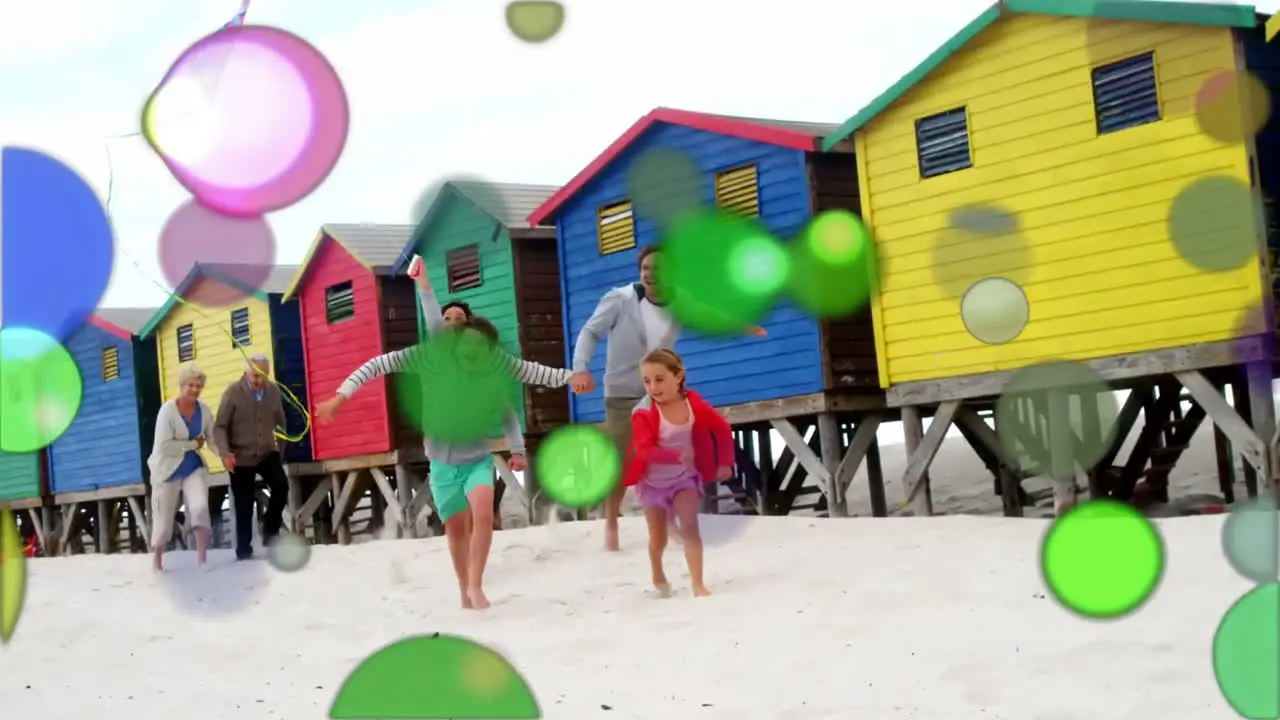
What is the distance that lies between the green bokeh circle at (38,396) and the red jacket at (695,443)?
539 inches

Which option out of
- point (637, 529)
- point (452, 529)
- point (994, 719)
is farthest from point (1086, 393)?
point (994, 719)

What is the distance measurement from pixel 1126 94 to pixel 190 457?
25.2ft

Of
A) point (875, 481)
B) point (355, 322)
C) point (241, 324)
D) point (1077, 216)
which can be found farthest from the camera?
point (241, 324)

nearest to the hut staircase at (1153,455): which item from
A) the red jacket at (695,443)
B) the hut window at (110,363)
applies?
the red jacket at (695,443)

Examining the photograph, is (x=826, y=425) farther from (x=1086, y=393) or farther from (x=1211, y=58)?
(x=1211, y=58)

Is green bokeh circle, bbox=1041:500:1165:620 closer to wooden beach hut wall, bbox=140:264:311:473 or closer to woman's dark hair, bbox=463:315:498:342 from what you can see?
woman's dark hair, bbox=463:315:498:342

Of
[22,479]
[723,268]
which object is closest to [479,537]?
[723,268]

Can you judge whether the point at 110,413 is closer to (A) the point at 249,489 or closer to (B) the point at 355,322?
(B) the point at 355,322

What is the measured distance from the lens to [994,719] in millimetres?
4473

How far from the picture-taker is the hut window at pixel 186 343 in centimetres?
2303

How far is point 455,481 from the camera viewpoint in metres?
7.31

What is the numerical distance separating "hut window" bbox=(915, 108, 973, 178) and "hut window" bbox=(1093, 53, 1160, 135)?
1.27 meters

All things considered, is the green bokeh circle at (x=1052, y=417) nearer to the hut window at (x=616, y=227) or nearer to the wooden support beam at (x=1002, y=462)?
the wooden support beam at (x=1002, y=462)

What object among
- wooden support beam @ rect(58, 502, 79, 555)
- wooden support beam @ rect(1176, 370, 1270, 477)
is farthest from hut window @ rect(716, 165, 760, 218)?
wooden support beam @ rect(58, 502, 79, 555)
